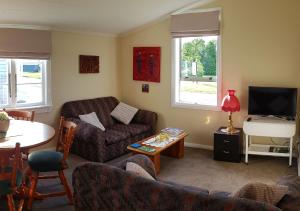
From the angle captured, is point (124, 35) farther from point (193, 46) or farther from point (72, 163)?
point (72, 163)

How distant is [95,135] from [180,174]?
1.29m

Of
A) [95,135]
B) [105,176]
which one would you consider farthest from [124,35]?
[105,176]

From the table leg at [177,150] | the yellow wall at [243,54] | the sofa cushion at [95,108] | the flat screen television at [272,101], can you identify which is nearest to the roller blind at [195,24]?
the yellow wall at [243,54]

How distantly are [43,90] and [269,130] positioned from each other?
3.45 meters

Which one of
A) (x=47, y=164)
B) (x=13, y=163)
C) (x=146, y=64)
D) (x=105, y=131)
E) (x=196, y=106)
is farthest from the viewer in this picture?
(x=146, y=64)

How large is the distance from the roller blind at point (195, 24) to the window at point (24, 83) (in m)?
2.21

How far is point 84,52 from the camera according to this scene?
5.49 meters

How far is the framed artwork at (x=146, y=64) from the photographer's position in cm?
575

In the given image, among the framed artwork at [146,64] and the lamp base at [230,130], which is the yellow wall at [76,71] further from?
the lamp base at [230,130]

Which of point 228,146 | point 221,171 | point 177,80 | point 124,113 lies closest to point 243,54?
point 177,80

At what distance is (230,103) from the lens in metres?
4.73

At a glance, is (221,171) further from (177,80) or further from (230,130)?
(177,80)

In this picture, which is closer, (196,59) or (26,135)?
(26,135)

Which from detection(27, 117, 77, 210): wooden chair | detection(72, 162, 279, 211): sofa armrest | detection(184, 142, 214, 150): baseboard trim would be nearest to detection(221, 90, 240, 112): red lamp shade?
detection(184, 142, 214, 150): baseboard trim
